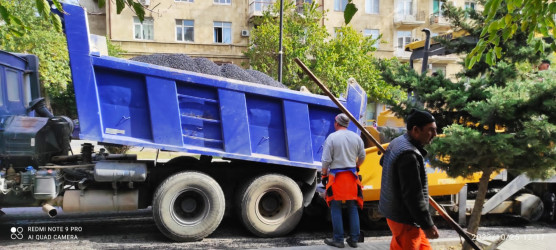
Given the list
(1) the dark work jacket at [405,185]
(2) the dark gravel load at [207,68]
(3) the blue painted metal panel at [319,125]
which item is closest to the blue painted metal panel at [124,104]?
(2) the dark gravel load at [207,68]

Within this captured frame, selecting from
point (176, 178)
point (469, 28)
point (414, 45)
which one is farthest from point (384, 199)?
point (414, 45)

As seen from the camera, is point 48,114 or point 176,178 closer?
point 176,178

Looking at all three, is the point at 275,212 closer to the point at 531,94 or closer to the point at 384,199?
the point at 384,199

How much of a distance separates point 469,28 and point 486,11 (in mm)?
1870

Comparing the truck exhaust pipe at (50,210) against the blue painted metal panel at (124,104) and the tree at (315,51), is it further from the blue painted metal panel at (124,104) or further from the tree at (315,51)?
the tree at (315,51)

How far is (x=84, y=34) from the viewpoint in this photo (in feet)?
17.4

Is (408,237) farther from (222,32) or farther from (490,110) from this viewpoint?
(222,32)

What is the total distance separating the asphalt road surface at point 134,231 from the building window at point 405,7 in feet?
88.2

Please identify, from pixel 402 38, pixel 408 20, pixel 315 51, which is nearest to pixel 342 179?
pixel 315 51

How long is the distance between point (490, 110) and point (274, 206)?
10.2ft

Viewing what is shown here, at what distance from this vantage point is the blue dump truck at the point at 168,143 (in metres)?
5.45

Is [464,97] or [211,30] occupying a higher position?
[211,30]

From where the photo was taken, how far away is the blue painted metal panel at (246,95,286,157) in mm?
5961

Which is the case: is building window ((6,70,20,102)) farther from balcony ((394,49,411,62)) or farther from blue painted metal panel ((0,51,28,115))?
balcony ((394,49,411,62))
